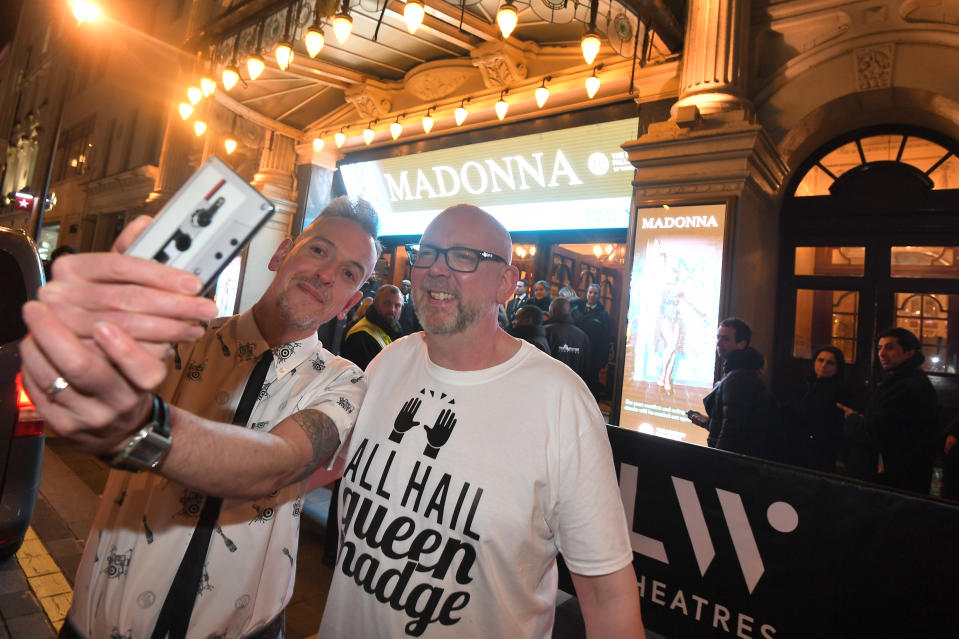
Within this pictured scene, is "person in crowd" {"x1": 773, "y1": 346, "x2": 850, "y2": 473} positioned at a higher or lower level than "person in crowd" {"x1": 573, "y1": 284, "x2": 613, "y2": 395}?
lower

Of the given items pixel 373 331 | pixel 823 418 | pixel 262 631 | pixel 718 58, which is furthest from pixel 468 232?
pixel 718 58

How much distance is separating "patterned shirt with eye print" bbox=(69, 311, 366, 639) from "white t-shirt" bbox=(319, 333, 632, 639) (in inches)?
8.6

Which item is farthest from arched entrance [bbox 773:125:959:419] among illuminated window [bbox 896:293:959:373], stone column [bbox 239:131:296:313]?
stone column [bbox 239:131:296:313]

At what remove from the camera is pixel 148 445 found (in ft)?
2.63

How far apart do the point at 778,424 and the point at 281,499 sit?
405 cm

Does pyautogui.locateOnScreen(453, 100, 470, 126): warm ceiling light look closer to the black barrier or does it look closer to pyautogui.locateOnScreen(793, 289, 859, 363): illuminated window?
pyautogui.locateOnScreen(793, 289, 859, 363): illuminated window

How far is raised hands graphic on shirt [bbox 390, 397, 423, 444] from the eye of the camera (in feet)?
5.23

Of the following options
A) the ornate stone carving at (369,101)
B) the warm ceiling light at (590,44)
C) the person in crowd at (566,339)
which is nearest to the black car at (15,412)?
the person in crowd at (566,339)

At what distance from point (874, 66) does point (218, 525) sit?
7795mm

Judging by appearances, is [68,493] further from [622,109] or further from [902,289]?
[902,289]

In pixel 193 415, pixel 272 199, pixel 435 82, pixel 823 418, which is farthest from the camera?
pixel 272 199

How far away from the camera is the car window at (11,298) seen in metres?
2.84

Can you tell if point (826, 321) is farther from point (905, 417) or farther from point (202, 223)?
point (202, 223)

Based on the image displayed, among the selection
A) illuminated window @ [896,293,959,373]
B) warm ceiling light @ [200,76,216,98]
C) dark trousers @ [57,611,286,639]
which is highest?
warm ceiling light @ [200,76,216,98]
